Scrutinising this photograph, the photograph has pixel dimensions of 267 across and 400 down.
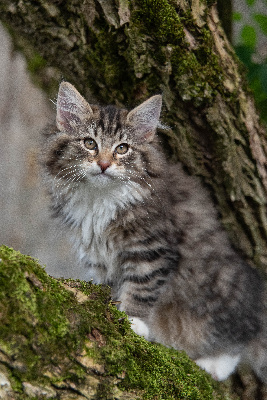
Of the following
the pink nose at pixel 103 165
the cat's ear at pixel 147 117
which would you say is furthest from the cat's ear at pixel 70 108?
the pink nose at pixel 103 165

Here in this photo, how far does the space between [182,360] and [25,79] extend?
13.4 feet

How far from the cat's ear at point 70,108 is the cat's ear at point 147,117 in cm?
30

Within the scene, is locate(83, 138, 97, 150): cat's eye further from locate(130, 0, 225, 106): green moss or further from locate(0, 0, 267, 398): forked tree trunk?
locate(130, 0, 225, 106): green moss

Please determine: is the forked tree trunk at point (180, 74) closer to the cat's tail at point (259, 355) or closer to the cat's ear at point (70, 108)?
the cat's ear at point (70, 108)

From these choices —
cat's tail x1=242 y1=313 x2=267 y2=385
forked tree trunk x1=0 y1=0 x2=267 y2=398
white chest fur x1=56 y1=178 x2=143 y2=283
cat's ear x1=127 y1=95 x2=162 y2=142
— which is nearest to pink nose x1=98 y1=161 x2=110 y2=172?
white chest fur x1=56 y1=178 x2=143 y2=283

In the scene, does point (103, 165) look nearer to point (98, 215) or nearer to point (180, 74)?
point (98, 215)

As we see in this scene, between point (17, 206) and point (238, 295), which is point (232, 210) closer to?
point (238, 295)

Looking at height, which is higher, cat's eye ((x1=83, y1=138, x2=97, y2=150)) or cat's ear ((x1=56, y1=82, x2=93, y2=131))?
cat's ear ((x1=56, y1=82, x2=93, y2=131))

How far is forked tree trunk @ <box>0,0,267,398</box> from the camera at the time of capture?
3.04 meters

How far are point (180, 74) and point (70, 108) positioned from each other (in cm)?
78

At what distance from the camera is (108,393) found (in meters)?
1.70

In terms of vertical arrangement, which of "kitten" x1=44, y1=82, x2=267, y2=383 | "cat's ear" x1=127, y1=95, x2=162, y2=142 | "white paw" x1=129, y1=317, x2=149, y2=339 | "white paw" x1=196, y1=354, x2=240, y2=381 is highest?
"cat's ear" x1=127, y1=95, x2=162, y2=142

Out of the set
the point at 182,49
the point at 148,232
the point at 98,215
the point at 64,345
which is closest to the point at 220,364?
the point at 148,232

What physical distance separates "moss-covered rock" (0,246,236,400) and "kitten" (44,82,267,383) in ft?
3.33
